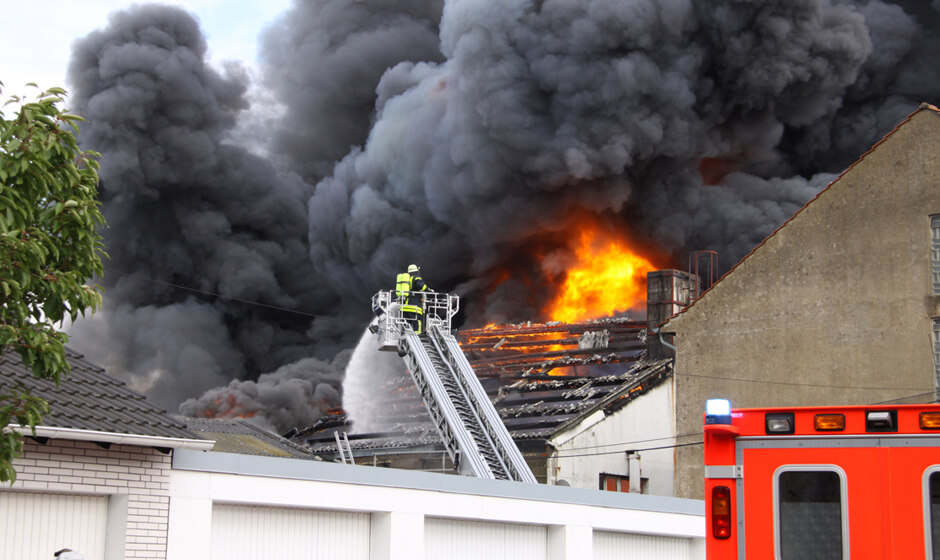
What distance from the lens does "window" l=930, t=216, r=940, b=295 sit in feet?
62.3

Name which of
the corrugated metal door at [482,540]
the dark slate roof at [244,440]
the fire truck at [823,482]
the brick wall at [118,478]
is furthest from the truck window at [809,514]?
the dark slate roof at [244,440]

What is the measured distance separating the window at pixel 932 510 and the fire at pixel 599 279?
32.0m

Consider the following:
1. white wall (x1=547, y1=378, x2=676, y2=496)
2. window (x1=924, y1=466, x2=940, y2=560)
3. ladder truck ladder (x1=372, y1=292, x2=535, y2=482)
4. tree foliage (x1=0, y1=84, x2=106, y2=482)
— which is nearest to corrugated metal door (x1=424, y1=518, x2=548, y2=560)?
tree foliage (x1=0, y1=84, x2=106, y2=482)

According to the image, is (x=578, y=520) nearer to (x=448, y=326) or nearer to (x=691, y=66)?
(x=448, y=326)

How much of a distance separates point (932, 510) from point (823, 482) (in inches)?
19.8

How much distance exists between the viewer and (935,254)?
1908 cm

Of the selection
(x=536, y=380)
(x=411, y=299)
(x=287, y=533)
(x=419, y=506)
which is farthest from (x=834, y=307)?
(x=287, y=533)

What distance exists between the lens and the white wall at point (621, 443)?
22.2 meters

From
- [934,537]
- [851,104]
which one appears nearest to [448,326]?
[934,537]

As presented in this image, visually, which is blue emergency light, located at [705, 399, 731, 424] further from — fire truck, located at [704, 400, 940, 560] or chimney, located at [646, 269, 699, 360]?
chimney, located at [646, 269, 699, 360]

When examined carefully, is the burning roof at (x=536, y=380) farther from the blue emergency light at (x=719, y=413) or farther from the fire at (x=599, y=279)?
the blue emergency light at (x=719, y=413)

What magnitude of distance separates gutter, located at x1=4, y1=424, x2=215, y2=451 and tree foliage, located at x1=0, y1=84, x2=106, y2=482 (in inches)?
82.0

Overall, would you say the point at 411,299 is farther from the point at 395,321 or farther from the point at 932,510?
the point at 932,510

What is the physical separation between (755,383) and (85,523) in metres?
14.2
